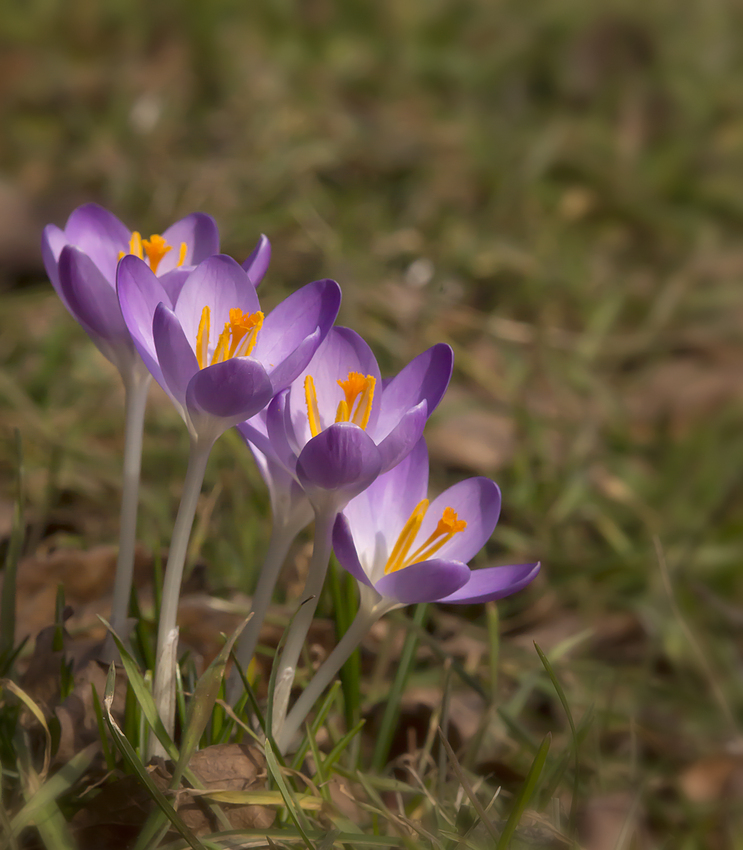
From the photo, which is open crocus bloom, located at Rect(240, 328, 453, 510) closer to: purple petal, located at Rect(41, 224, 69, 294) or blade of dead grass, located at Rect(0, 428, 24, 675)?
purple petal, located at Rect(41, 224, 69, 294)

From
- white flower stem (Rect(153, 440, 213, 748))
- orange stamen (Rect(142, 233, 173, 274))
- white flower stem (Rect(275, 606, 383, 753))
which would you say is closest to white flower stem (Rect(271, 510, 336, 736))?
white flower stem (Rect(275, 606, 383, 753))

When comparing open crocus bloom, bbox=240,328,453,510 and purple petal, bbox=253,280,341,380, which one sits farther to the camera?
purple petal, bbox=253,280,341,380

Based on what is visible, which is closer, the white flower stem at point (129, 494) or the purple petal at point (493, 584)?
the purple petal at point (493, 584)

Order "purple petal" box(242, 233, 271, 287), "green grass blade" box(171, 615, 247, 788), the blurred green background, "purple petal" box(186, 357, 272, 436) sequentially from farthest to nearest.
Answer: the blurred green background < "purple petal" box(242, 233, 271, 287) < "green grass blade" box(171, 615, 247, 788) < "purple petal" box(186, 357, 272, 436)

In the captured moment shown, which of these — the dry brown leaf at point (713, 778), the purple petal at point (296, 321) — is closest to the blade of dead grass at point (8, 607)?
the purple petal at point (296, 321)

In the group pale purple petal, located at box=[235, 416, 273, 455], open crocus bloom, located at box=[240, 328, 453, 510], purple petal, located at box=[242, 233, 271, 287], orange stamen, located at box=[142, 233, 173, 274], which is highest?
orange stamen, located at box=[142, 233, 173, 274]

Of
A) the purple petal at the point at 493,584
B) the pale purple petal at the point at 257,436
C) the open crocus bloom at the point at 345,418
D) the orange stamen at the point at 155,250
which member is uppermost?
the orange stamen at the point at 155,250

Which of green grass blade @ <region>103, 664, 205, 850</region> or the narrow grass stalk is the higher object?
the narrow grass stalk

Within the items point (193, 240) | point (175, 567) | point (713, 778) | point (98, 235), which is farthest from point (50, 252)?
point (713, 778)

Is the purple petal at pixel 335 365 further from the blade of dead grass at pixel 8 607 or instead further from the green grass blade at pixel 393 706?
the blade of dead grass at pixel 8 607
